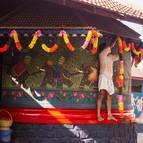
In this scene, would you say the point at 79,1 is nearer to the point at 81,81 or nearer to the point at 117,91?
the point at 81,81

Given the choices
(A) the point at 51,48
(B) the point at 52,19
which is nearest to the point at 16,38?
(A) the point at 51,48

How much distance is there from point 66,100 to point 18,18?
6.95ft

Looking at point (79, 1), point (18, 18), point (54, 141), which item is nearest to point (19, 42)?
point (18, 18)

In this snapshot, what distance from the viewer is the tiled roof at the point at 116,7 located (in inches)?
363

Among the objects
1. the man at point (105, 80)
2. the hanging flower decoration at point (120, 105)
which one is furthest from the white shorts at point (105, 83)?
the hanging flower decoration at point (120, 105)

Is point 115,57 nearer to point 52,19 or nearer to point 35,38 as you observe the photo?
point 52,19

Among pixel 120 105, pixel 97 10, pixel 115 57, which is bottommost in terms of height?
pixel 120 105

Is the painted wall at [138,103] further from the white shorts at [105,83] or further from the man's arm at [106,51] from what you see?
the man's arm at [106,51]

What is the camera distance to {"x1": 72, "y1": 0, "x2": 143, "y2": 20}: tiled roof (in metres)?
9.23

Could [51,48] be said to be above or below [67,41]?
below

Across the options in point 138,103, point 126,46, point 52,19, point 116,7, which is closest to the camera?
point 52,19

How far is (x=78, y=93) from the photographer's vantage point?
9.93 metres

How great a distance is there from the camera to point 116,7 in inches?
391

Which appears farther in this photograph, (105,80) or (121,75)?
(121,75)
